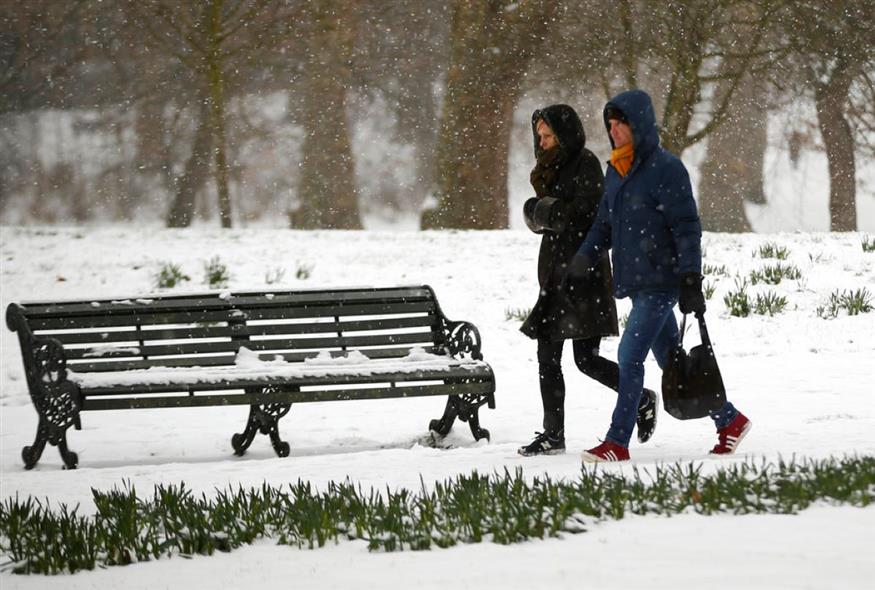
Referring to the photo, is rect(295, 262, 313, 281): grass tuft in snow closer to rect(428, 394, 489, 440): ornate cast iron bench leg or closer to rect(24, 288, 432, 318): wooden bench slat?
rect(24, 288, 432, 318): wooden bench slat

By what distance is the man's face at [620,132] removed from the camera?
5062 millimetres

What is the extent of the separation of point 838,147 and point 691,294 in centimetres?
1439

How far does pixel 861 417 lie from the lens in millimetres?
6219

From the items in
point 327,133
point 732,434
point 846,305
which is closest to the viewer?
point 732,434

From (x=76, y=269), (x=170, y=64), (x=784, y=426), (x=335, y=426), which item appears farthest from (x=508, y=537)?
(x=170, y=64)

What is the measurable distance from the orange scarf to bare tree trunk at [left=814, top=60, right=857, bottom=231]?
12.4 metres

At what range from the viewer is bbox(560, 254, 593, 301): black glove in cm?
539

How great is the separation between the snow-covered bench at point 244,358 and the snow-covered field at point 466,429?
334 millimetres

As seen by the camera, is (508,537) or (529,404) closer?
(508,537)

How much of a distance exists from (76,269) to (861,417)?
8.80 metres

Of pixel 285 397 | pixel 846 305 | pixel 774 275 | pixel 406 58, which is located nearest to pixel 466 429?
pixel 285 397

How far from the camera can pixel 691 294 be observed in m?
4.81

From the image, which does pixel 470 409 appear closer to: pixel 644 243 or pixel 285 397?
pixel 285 397

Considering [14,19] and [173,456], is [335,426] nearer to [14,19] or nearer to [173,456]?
[173,456]
